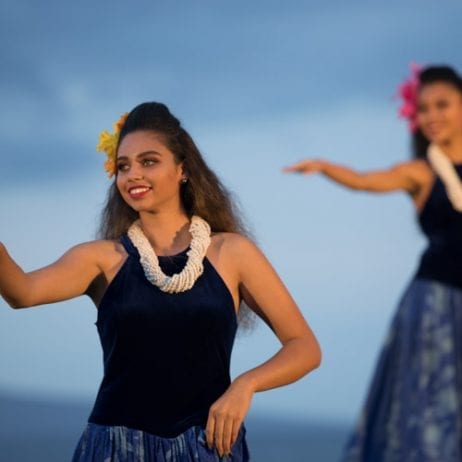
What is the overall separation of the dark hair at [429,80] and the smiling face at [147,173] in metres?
0.87

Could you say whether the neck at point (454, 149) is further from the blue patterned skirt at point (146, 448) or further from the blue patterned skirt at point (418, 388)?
the blue patterned skirt at point (146, 448)

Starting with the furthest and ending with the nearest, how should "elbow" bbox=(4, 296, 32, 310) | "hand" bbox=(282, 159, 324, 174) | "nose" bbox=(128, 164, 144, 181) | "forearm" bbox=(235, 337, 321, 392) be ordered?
"nose" bbox=(128, 164, 144, 181) → "elbow" bbox=(4, 296, 32, 310) → "forearm" bbox=(235, 337, 321, 392) → "hand" bbox=(282, 159, 324, 174)

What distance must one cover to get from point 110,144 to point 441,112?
1244mm

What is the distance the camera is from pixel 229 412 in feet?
12.6

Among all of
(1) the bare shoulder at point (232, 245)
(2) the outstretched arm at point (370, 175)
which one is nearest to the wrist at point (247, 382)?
(1) the bare shoulder at point (232, 245)

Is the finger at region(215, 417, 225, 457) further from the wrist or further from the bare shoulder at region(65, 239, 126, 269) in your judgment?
the bare shoulder at region(65, 239, 126, 269)

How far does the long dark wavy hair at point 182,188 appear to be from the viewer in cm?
439

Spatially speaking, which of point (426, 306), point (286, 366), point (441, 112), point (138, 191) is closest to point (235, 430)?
point (286, 366)

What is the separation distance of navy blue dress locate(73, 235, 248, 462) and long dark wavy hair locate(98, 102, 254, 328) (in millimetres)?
333

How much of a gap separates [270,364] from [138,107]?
3.17 feet

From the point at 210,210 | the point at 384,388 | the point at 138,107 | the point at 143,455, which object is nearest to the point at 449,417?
the point at 384,388

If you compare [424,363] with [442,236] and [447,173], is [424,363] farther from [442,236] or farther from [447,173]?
[447,173]

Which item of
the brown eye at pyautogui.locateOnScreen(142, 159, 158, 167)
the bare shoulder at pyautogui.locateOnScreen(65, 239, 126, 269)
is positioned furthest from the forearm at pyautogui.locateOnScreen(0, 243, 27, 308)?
the brown eye at pyautogui.locateOnScreen(142, 159, 158, 167)

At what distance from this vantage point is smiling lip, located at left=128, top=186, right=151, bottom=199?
4.20 metres
